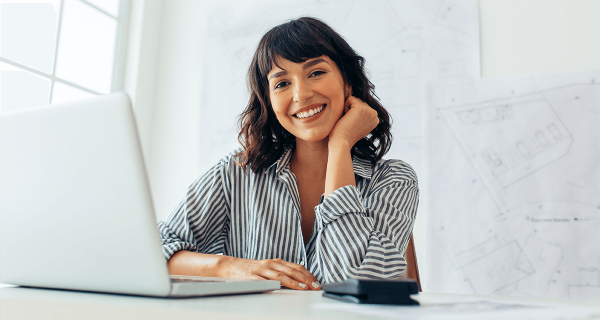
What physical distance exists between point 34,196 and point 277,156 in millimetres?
921

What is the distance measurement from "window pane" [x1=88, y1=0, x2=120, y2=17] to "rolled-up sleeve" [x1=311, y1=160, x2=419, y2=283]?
209 cm

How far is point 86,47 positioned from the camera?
2.42 m

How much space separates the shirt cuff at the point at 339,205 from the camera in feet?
3.27

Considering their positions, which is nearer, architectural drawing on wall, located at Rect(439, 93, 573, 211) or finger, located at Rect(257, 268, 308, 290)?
finger, located at Rect(257, 268, 308, 290)

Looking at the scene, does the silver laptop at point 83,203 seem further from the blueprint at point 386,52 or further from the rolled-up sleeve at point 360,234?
the blueprint at point 386,52

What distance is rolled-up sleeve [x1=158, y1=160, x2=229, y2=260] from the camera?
3.99 ft

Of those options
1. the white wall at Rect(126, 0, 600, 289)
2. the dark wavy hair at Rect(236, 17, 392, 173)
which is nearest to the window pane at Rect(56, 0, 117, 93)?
the white wall at Rect(126, 0, 600, 289)

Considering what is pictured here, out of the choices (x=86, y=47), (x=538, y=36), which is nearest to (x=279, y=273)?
(x=538, y=36)

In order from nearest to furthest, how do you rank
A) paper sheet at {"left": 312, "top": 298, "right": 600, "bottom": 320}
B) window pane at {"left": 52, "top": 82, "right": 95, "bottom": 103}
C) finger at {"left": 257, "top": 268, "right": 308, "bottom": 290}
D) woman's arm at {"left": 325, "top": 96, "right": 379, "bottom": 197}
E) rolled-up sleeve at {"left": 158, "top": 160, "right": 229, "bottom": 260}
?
paper sheet at {"left": 312, "top": 298, "right": 600, "bottom": 320} < finger at {"left": 257, "top": 268, "right": 308, "bottom": 290} < woman's arm at {"left": 325, "top": 96, "right": 379, "bottom": 197} < rolled-up sleeve at {"left": 158, "top": 160, "right": 229, "bottom": 260} < window pane at {"left": 52, "top": 82, "right": 95, "bottom": 103}

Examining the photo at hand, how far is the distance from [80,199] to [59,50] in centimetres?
219

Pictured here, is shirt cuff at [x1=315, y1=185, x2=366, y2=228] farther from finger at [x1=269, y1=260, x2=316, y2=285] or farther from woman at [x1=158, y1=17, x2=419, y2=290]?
finger at [x1=269, y1=260, x2=316, y2=285]

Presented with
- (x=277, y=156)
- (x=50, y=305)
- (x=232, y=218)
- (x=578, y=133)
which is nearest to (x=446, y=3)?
(x=578, y=133)

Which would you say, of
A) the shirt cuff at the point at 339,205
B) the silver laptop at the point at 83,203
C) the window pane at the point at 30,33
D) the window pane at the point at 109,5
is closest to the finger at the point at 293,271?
the shirt cuff at the point at 339,205

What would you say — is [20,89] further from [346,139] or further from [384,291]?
[384,291]
